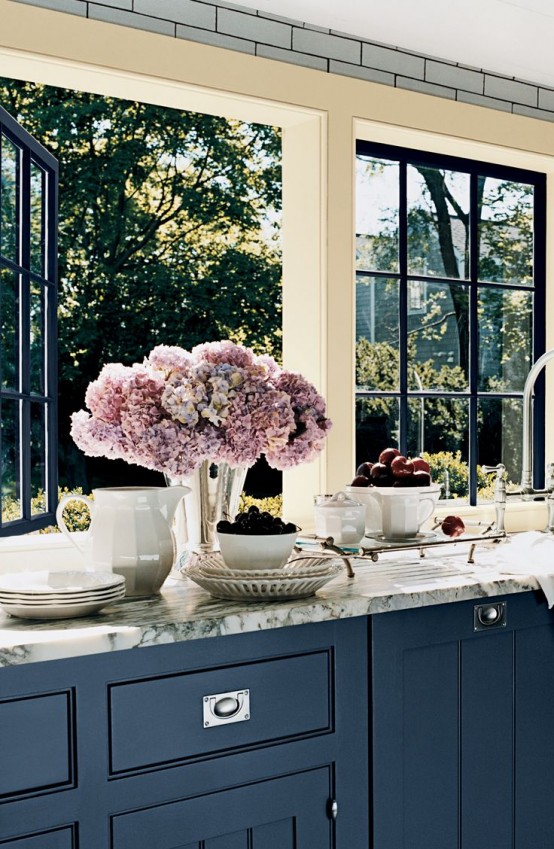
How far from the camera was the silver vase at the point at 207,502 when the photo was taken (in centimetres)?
208

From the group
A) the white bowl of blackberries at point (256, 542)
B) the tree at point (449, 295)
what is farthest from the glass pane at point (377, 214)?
the white bowl of blackberries at point (256, 542)

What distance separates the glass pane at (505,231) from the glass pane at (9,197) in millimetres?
1677

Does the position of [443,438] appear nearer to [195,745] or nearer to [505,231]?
[505,231]

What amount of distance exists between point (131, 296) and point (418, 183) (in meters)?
5.11

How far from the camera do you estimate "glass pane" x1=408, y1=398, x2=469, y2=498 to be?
3.24 metres

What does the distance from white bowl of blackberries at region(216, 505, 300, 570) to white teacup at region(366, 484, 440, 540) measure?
0.54 meters

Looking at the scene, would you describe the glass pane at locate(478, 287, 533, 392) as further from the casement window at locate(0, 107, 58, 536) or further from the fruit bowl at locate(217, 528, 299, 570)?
the fruit bowl at locate(217, 528, 299, 570)

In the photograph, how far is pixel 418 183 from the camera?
321cm

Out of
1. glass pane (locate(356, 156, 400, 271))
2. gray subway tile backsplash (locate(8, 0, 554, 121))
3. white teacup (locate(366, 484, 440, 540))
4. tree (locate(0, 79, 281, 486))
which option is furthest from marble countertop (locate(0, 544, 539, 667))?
tree (locate(0, 79, 281, 486))

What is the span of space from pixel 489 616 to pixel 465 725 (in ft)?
0.79

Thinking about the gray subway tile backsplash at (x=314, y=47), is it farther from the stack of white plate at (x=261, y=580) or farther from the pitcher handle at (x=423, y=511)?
the stack of white plate at (x=261, y=580)

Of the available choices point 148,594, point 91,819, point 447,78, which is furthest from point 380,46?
point 91,819

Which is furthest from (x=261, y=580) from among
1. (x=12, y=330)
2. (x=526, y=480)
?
(x=12, y=330)

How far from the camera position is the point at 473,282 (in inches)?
131
